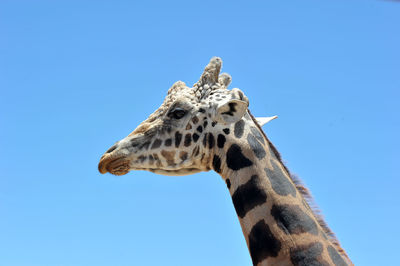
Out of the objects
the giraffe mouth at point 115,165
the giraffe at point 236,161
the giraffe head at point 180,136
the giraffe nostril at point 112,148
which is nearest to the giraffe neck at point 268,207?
the giraffe at point 236,161

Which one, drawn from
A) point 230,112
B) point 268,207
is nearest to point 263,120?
point 230,112

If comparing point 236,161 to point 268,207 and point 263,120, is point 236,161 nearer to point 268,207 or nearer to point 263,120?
point 268,207

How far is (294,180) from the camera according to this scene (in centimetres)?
702

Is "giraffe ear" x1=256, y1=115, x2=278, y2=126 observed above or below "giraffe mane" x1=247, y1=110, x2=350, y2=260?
above

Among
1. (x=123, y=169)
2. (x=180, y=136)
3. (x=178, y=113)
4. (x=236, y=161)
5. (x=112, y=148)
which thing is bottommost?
(x=236, y=161)

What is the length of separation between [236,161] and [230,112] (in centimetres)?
79

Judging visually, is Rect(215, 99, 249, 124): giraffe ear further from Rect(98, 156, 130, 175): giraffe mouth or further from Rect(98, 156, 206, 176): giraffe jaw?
Rect(98, 156, 130, 175): giraffe mouth

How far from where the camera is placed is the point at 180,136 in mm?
7402

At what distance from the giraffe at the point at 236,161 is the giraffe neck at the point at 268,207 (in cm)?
1

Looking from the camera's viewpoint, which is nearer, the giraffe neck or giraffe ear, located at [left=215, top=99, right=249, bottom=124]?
the giraffe neck

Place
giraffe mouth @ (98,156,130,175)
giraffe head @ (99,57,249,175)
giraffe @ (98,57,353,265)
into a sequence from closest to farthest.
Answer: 1. giraffe @ (98,57,353,265)
2. giraffe head @ (99,57,249,175)
3. giraffe mouth @ (98,156,130,175)

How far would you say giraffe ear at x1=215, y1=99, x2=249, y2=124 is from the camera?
707 centimetres

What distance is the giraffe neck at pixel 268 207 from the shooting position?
19.2 feet

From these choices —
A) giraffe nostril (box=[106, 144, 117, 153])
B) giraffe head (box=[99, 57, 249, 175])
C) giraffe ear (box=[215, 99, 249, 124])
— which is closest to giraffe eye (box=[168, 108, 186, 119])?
giraffe head (box=[99, 57, 249, 175])
